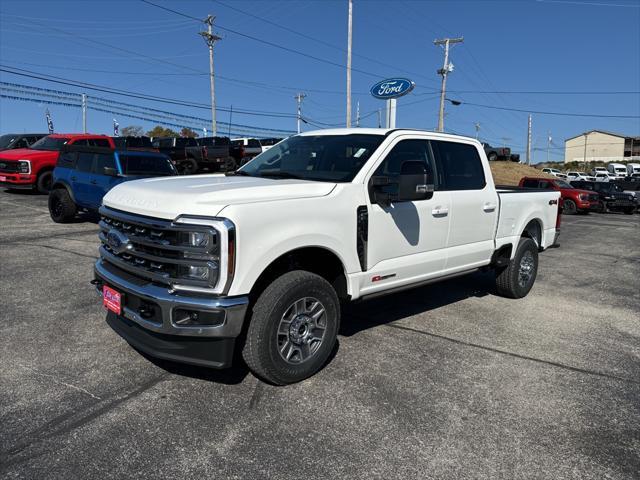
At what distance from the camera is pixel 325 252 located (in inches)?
154

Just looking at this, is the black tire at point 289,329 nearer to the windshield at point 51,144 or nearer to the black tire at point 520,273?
the black tire at point 520,273

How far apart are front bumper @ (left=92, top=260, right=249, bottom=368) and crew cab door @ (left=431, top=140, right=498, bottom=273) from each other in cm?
265

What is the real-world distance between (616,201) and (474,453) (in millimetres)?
25833

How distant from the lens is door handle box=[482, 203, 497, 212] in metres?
5.47

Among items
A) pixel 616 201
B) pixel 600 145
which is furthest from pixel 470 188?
pixel 600 145

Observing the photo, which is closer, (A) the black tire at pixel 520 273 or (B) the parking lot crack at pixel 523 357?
(B) the parking lot crack at pixel 523 357

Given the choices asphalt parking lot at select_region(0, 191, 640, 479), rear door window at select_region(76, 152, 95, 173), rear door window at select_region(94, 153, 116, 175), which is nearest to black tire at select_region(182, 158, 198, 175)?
rear door window at select_region(76, 152, 95, 173)

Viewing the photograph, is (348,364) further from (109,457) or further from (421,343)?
(109,457)

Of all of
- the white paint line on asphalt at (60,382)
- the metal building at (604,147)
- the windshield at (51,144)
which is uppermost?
the metal building at (604,147)

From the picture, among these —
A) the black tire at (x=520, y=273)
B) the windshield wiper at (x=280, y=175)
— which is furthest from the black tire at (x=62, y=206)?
the black tire at (x=520, y=273)

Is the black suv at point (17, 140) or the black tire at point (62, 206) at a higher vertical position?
the black suv at point (17, 140)

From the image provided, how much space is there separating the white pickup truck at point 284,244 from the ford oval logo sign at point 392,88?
15370 millimetres

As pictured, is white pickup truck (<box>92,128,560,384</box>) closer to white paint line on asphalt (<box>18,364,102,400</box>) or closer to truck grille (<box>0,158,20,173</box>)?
white paint line on asphalt (<box>18,364,102,400</box>)

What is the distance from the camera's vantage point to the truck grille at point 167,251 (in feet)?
10.3
